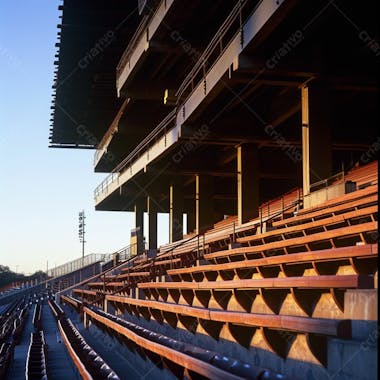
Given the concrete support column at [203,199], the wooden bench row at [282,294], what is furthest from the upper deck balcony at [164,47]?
the wooden bench row at [282,294]

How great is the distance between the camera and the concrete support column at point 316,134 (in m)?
12.7

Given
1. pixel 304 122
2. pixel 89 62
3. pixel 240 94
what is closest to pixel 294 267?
pixel 304 122

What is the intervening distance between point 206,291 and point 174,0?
8338 millimetres

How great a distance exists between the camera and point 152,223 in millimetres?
32156

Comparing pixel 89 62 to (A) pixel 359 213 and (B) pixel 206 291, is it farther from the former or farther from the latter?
(A) pixel 359 213

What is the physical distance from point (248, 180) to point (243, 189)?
0.30 metres

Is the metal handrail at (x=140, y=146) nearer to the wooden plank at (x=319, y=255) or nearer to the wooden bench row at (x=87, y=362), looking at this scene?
the wooden bench row at (x=87, y=362)

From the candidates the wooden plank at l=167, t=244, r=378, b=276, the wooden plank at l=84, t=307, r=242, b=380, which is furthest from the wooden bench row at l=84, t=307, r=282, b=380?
the wooden plank at l=167, t=244, r=378, b=276

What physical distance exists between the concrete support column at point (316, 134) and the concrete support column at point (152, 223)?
63.2 ft

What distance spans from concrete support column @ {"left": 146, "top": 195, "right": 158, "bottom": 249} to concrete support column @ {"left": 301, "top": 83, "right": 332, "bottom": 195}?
63.2ft

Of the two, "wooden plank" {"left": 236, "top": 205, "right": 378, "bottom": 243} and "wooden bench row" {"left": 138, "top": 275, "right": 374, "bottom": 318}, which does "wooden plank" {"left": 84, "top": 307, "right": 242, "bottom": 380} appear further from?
"wooden plank" {"left": 236, "top": 205, "right": 378, "bottom": 243}

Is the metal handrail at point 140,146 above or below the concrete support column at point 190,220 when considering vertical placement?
above

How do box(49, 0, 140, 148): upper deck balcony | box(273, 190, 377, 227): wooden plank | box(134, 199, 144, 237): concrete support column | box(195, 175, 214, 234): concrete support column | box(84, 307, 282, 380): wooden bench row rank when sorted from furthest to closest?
box(134, 199, 144, 237): concrete support column → box(195, 175, 214, 234): concrete support column → box(49, 0, 140, 148): upper deck balcony → box(273, 190, 377, 227): wooden plank → box(84, 307, 282, 380): wooden bench row

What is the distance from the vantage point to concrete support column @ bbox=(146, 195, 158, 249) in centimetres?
3155
